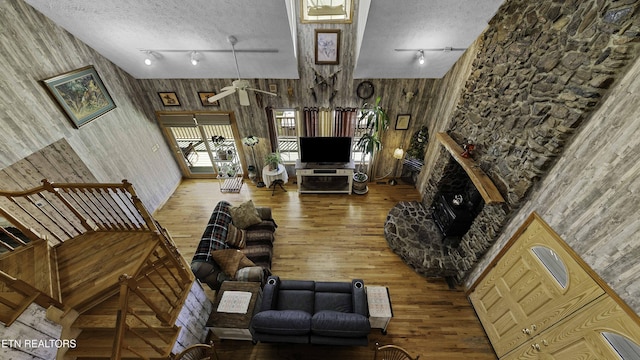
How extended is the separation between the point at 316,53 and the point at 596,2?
3.83 meters

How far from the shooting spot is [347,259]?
4430 millimetres

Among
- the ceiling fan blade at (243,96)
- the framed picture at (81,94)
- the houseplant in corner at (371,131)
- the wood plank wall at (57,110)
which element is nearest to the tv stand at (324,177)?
the houseplant in corner at (371,131)

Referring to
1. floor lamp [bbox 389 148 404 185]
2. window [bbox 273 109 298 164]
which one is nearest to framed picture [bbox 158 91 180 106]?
window [bbox 273 109 298 164]

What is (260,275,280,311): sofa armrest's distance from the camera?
3.18m

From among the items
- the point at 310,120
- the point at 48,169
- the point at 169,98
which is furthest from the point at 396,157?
the point at 48,169

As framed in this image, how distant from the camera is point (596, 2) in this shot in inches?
81.8

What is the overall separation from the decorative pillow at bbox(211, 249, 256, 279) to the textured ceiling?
3.47 m

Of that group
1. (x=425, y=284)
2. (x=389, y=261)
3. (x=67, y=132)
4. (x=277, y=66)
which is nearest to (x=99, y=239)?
(x=67, y=132)

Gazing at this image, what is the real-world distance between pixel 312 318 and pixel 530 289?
8.54 feet

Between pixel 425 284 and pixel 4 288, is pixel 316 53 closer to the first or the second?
pixel 425 284

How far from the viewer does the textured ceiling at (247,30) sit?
10.5 feet

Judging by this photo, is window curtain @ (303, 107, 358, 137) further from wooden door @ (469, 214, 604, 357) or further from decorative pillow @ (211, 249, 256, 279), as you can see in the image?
wooden door @ (469, 214, 604, 357)

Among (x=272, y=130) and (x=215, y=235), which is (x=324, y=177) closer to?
(x=272, y=130)

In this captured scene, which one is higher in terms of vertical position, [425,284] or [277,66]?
[277,66]
